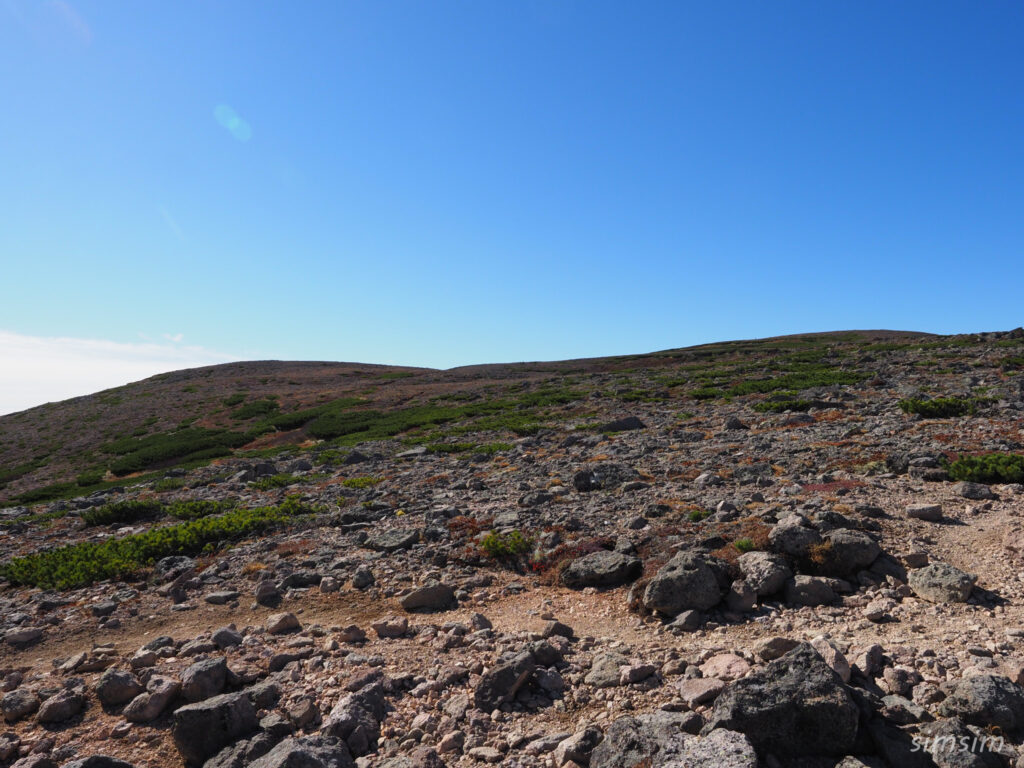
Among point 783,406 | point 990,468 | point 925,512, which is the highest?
point 783,406

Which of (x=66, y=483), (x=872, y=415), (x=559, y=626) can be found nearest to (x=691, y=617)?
(x=559, y=626)

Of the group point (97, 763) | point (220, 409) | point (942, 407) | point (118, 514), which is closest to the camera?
point (97, 763)

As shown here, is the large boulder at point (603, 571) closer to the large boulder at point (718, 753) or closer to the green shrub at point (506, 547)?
the green shrub at point (506, 547)

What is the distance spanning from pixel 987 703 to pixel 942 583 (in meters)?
3.02

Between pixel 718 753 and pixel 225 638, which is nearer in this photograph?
pixel 718 753

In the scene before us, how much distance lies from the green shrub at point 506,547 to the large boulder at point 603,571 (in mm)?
1363

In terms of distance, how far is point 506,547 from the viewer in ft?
36.4

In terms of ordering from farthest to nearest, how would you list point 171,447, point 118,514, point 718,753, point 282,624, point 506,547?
point 171,447
point 118,514
point 506,547
point 282,624
point 718,753

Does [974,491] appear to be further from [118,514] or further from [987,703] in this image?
[118,514]

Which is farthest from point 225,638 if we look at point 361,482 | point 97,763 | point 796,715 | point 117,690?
point 361,482

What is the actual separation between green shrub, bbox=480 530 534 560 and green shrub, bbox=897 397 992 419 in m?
15.3

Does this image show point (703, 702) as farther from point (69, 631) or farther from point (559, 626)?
point (69, 631)

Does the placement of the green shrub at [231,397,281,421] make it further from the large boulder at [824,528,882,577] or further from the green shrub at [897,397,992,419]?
the large boulder at [824,528,882,577]

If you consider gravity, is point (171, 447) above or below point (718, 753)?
below
